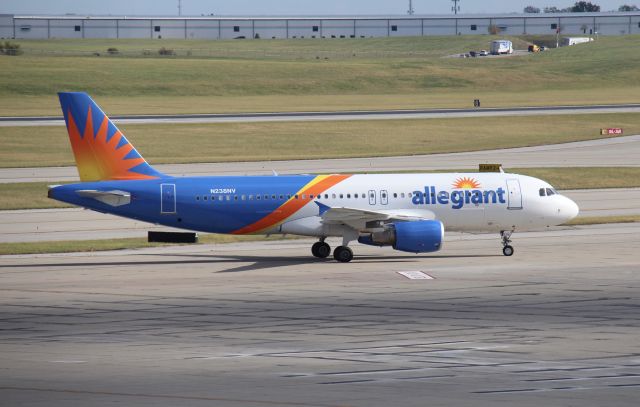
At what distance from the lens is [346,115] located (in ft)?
380

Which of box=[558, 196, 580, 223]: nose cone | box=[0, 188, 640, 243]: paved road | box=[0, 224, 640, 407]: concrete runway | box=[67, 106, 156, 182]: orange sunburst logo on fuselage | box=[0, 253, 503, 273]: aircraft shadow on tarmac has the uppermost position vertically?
box=[67, 106, 156, 182]: orange sunburst logo on fuselage

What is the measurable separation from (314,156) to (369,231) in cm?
4282

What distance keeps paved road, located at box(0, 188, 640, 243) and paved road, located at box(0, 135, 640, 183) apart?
11803 mm

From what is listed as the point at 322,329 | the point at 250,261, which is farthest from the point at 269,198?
the point at 322,329

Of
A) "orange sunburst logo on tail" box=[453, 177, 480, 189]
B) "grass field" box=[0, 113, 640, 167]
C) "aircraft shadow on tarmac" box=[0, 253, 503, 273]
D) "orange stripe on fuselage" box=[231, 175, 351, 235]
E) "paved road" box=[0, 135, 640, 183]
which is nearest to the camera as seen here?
"aircraft shadow on tarmac" box=[0, 253, 503, 273]

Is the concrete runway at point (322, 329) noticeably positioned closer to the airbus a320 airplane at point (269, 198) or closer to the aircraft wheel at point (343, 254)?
the aircraft wheel at point (343, 254)

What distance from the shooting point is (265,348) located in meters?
30.5

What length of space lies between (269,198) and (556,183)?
31.4 meters

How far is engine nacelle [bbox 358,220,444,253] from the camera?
45625mm

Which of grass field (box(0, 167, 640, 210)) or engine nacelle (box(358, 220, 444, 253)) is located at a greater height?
grass field (box(0, 167, 640, 210))

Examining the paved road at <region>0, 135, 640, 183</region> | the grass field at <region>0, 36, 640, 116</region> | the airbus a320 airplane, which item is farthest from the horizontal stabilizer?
the grass field at <region>0, 36, 640, 116</region>

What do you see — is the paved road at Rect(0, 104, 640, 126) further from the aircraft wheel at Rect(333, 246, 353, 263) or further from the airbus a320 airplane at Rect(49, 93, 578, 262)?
the aircraft wheel at Rect(333, 246, 353, 263)

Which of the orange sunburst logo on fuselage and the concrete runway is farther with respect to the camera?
the orange sunburst logo on fuselage

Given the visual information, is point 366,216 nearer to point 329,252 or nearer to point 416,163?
point 329,252
